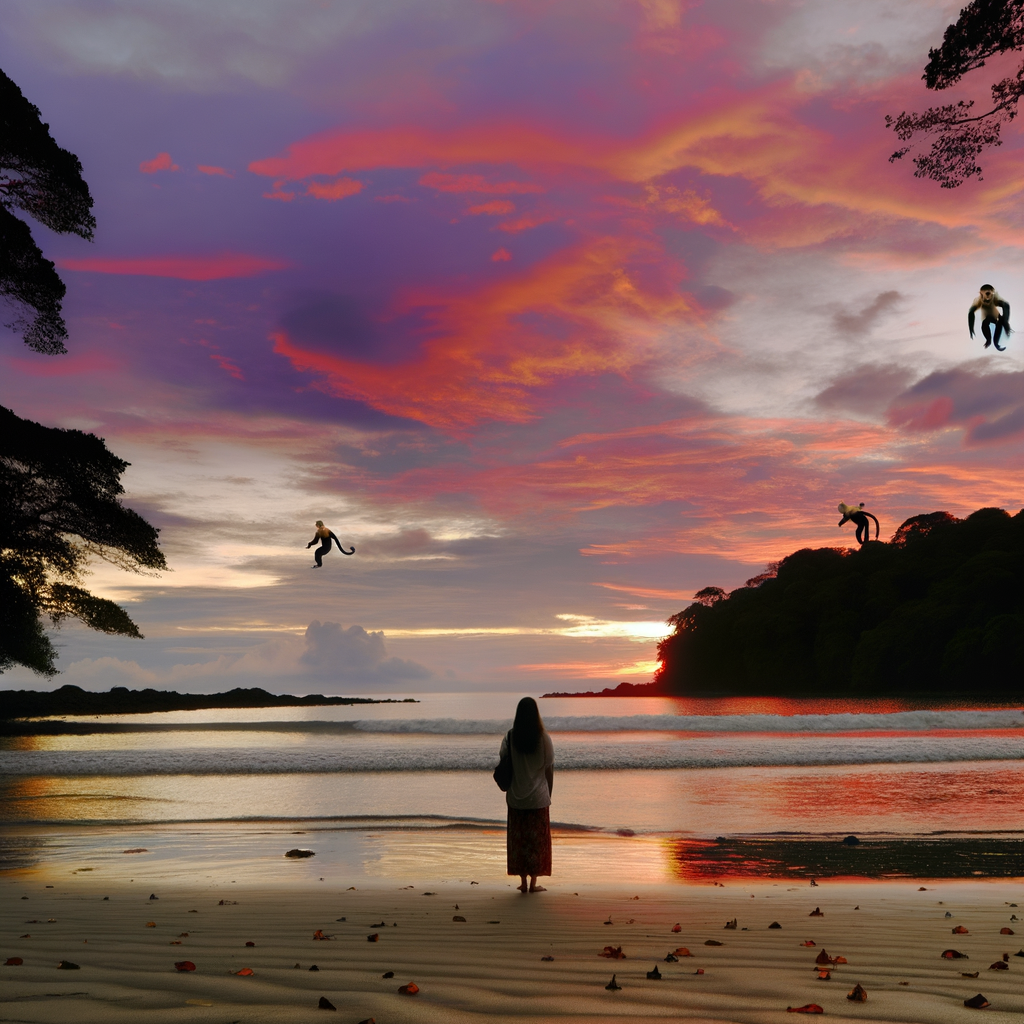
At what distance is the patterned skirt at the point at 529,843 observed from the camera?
8891mm

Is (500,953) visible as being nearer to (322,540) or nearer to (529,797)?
(529,797)

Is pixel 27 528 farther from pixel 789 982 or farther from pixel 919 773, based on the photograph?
pixel 919 773

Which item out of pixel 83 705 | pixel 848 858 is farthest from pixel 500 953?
pixel 83 705

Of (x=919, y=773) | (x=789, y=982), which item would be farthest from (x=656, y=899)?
(x=919, y=773)

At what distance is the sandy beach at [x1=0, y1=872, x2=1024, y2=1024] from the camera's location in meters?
3.80

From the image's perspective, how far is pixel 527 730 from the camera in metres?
9.17

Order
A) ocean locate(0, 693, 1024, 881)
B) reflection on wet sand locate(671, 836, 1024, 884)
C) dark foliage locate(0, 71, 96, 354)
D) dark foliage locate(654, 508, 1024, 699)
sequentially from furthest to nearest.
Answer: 1. dark foliage locate(654, 508, 1024, 699)
2. dark foliage locate(0, 71, 96, 354)
3. ocean locate(0, 693, 1024, 881)
4. reflection on wet sand locate(671, 836, 1024, 884)

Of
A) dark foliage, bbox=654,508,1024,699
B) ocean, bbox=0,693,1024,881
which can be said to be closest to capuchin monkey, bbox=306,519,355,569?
ocean, bbox=0,693,1024,881

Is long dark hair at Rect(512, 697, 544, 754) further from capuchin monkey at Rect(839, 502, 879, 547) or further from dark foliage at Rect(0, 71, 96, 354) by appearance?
dark foliage at Rect(0, 71, 96, 354)

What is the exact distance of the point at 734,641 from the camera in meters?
84.2

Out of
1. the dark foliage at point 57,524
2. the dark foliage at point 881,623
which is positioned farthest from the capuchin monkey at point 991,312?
the dark foliage at point 881,623

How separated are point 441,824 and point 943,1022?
1179cm

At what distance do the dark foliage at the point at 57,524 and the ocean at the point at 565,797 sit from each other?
4.70 metres

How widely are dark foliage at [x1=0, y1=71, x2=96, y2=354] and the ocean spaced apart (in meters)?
11.8
